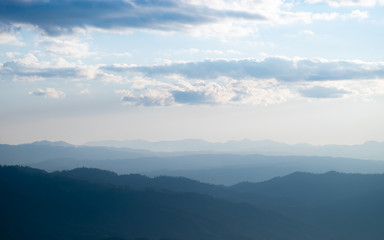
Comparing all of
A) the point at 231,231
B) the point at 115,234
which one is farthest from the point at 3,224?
the point at 231,231

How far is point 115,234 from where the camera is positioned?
18738 centimetres

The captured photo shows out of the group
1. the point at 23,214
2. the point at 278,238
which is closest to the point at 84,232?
the point at 23,214

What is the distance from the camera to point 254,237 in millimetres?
194625

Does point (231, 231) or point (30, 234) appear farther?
point (231, 231)

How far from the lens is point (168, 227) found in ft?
644

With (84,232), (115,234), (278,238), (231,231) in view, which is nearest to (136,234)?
(115,234)

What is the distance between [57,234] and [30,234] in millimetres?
10483

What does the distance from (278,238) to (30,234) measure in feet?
345

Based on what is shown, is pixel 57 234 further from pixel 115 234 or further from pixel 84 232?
pixel 115 234

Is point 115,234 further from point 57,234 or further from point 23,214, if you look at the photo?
point 23,214

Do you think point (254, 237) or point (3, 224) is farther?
point (254, 237)

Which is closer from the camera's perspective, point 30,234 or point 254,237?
point 30,234

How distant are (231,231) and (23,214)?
301 ft

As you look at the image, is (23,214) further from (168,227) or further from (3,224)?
(168,227)
